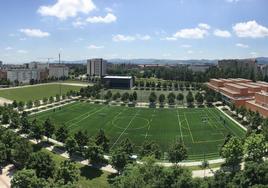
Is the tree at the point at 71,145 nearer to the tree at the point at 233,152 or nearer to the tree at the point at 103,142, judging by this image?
the tree at the point at 103,142

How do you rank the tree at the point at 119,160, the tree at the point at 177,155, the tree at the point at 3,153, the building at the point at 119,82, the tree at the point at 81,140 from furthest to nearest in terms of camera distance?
the building at the point at 119,82 < the tree at the point at 81,140 < the tree at the point at 3,153 < the tree at the point at 177,155 < the tree at the point at 119,160

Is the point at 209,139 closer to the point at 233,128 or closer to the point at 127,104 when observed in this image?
the point at 233,128

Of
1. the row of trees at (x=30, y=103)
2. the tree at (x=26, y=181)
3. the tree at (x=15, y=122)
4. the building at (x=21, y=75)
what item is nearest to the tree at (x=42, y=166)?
the tree at (x=26, y=181)

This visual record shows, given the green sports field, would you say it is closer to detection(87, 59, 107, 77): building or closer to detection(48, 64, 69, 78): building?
detection(48, 64, 69, 78): building

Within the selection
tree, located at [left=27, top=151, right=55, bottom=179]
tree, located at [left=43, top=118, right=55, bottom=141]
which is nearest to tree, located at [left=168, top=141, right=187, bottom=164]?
tree, located at [left=27, top=151, right=55, bottom=179]

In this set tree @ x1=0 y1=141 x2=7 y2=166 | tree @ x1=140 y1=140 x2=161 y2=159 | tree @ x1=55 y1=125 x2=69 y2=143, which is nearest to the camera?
tree @ x1=140 y1=140 x2=161 y2=159

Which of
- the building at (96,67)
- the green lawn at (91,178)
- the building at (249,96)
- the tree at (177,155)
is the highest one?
the building at (96,67)

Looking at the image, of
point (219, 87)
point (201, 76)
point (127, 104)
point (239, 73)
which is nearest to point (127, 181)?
point (127, 104)
